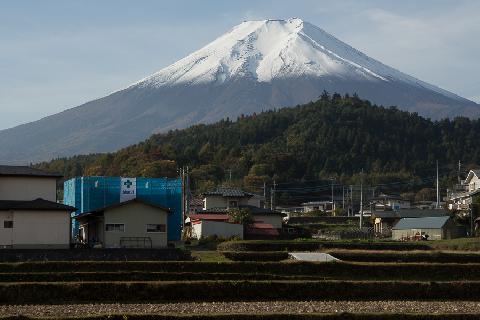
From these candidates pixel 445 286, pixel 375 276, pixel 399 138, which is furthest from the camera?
pixel 399 138

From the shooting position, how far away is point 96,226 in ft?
125

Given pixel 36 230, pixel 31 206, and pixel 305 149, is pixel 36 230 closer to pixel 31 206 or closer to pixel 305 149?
pixel 31 206

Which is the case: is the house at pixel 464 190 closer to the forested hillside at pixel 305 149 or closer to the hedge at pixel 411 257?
the forested hillside at pixel 305 149

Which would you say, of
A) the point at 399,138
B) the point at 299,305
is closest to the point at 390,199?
the point at 399,138

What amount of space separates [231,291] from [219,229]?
66.7ft

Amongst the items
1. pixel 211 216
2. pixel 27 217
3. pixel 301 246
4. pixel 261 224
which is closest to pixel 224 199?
pixel 211 216

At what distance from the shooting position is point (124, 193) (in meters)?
43.3

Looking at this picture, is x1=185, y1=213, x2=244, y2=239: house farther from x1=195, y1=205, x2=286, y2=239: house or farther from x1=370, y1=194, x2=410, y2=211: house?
x1=370, y1=194, x2=410, y2=211: house

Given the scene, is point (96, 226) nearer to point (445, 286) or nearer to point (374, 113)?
point (445, 286)

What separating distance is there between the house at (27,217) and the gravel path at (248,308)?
1243 cm

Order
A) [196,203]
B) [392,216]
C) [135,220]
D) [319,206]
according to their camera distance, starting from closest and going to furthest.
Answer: [135,220] → [392,216] → [196,203] → [319,206]

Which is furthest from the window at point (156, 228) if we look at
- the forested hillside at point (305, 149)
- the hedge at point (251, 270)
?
the forested hillside at point (305, 149)

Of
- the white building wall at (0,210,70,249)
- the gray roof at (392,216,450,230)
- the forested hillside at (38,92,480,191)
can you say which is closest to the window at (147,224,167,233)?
the white building wall at (0,210,70,249)

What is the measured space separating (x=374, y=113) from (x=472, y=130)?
1248 centimetres
